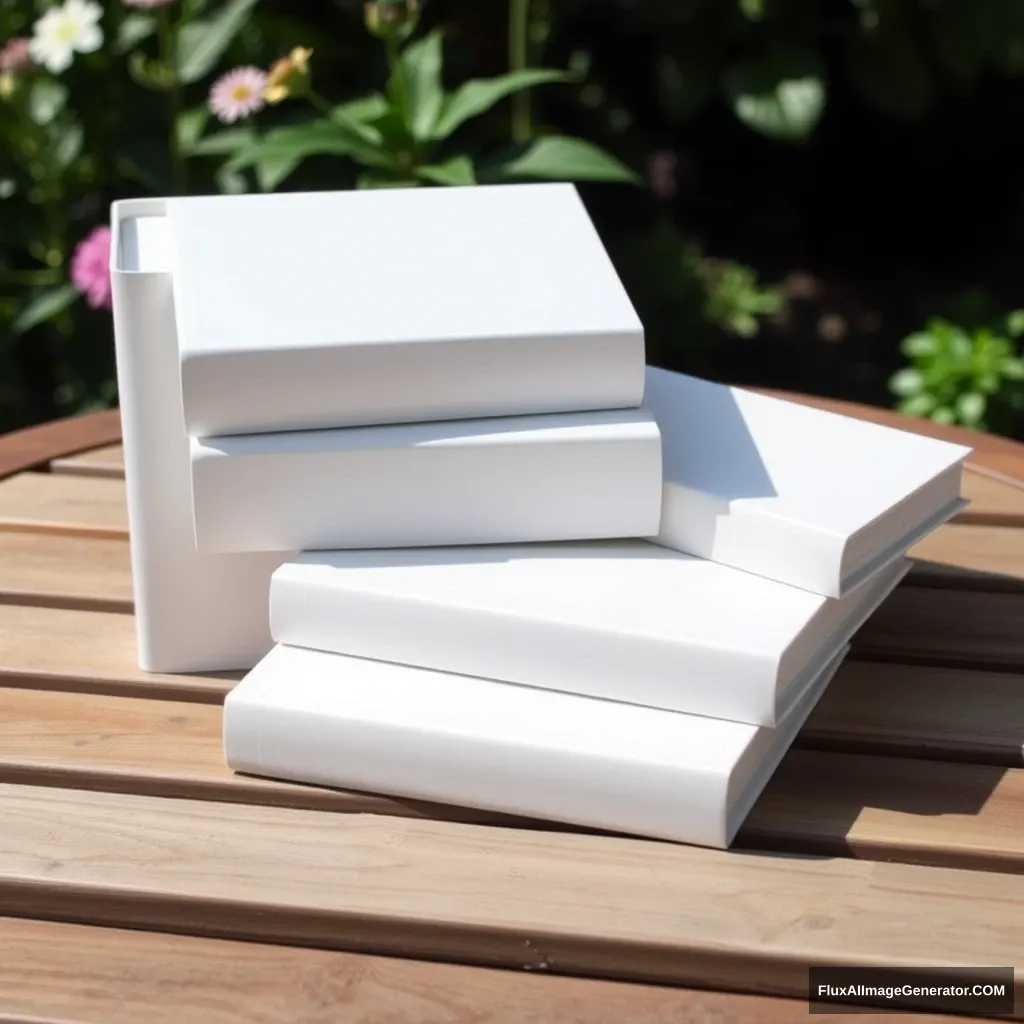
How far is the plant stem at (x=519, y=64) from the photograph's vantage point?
6.18ft

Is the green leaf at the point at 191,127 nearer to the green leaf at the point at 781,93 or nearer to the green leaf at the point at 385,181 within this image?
A: the green leaf at the point at 385,181

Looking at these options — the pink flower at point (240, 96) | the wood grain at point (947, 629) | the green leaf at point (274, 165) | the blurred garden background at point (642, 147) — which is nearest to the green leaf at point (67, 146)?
the blurred garden background at point (642, 147)

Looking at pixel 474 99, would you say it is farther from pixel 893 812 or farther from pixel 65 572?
pixel 893 812

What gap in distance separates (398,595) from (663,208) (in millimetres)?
1894

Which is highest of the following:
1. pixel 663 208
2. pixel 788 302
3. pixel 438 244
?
pixel 438 244

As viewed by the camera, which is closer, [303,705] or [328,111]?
[303,705]

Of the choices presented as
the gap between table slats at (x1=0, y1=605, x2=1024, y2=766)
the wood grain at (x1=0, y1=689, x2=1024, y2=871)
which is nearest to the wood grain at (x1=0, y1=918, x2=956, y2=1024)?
the wood grain at (x1=0, y1=689, x2=1024, y2=871)

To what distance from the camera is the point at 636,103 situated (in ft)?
8.16

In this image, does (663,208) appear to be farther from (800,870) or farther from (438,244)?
(800,870)

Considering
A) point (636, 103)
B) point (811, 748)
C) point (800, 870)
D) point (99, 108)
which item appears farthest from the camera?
point (636, 103)

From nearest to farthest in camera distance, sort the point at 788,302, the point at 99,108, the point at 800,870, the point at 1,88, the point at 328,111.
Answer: the point at 800,870
the point at 328,111
the point at 1,88
the point at 99,108
the point at 788,302

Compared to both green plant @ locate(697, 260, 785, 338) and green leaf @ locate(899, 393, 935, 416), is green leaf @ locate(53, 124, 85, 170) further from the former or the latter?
green leaf @ locate(899, 393, 935, 416)

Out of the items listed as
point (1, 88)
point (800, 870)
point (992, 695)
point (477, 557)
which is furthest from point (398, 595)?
point (1, 88)

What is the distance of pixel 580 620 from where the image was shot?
2.43ft
